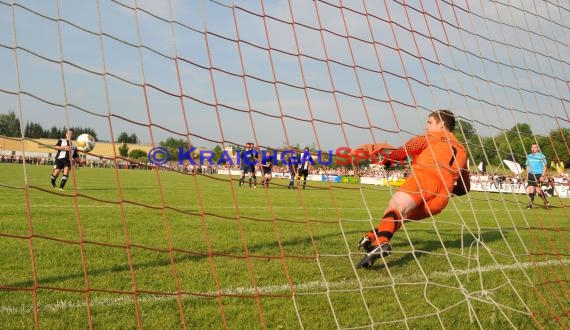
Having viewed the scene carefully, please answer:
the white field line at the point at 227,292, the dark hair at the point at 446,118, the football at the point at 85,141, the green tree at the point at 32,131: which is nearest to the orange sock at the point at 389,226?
the white field line at the point at 227,292

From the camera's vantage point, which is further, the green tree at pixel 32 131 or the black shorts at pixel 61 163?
the black shorts at pixel 61 163

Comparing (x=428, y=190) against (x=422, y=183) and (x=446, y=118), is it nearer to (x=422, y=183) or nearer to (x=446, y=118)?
(x=422, y=183)

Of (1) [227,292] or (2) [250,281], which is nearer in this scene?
(1) [227,292]

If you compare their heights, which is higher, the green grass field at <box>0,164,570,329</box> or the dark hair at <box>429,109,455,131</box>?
the dark hair at <box>429,109,455,131</box>

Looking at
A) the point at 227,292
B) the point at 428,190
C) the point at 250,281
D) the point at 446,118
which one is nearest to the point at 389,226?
the point at 428,190

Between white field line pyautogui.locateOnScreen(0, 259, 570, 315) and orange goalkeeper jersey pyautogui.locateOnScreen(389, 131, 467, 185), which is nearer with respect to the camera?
white field line pyautogui.locateOnScreen(0, 259, 570, 315)

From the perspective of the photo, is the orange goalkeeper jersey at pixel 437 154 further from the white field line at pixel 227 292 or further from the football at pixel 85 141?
the football at pixel 85 141

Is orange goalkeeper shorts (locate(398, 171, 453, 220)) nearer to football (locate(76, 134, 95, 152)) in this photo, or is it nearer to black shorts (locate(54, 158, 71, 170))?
black shorts (locate(54, 158, 71, 170))

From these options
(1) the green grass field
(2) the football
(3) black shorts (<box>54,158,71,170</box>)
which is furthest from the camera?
(2) the football

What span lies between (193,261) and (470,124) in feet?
8.60

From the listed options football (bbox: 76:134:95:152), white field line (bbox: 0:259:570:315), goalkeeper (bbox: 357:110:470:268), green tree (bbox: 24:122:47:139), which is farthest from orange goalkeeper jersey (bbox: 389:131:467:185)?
football (bbox: 76:134:95:152)

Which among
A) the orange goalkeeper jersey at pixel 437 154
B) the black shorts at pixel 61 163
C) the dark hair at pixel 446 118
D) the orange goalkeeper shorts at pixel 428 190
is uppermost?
the black shorts at pixel 61 163

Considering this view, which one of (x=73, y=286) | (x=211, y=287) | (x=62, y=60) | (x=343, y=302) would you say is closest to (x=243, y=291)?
(x=211, y=287)

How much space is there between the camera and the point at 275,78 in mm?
3701
